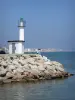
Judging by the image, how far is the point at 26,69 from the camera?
101 ft

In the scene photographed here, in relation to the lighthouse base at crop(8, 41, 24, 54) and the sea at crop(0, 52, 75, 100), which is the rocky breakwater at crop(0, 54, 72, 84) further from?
the lighthouse base at crop(8, 41, 24, 54)

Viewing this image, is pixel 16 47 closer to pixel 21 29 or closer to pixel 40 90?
pixel 21 29

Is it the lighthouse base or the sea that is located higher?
the lighthouse base

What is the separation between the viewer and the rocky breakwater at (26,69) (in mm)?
29266

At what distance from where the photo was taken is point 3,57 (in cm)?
3300

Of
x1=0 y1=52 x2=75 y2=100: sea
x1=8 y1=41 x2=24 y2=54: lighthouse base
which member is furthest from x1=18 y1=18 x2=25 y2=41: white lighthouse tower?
x1=0 y1=52 x2=75 y2=100: sea

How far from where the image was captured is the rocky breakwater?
2927 centimetres

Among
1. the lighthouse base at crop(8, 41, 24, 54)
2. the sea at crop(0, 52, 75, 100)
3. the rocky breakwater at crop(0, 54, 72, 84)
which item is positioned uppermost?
the lighthouse base at crop(8, 41, 24, 54)

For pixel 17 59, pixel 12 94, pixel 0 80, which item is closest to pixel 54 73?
pixel 17 59

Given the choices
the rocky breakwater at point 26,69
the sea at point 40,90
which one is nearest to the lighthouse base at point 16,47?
the rocky breakwater at point 26,69

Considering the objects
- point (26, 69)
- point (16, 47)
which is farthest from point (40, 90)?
point (16, 47)

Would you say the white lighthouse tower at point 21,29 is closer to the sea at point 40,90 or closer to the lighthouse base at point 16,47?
the lighthouse base at point 16,47

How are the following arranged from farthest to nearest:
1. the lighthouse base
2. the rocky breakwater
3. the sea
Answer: the lighthouse base → the rocky breakwater → the sea

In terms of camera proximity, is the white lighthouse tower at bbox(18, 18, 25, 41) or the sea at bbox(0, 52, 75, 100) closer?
the sea at bbox(0, 52, 75, 100)
